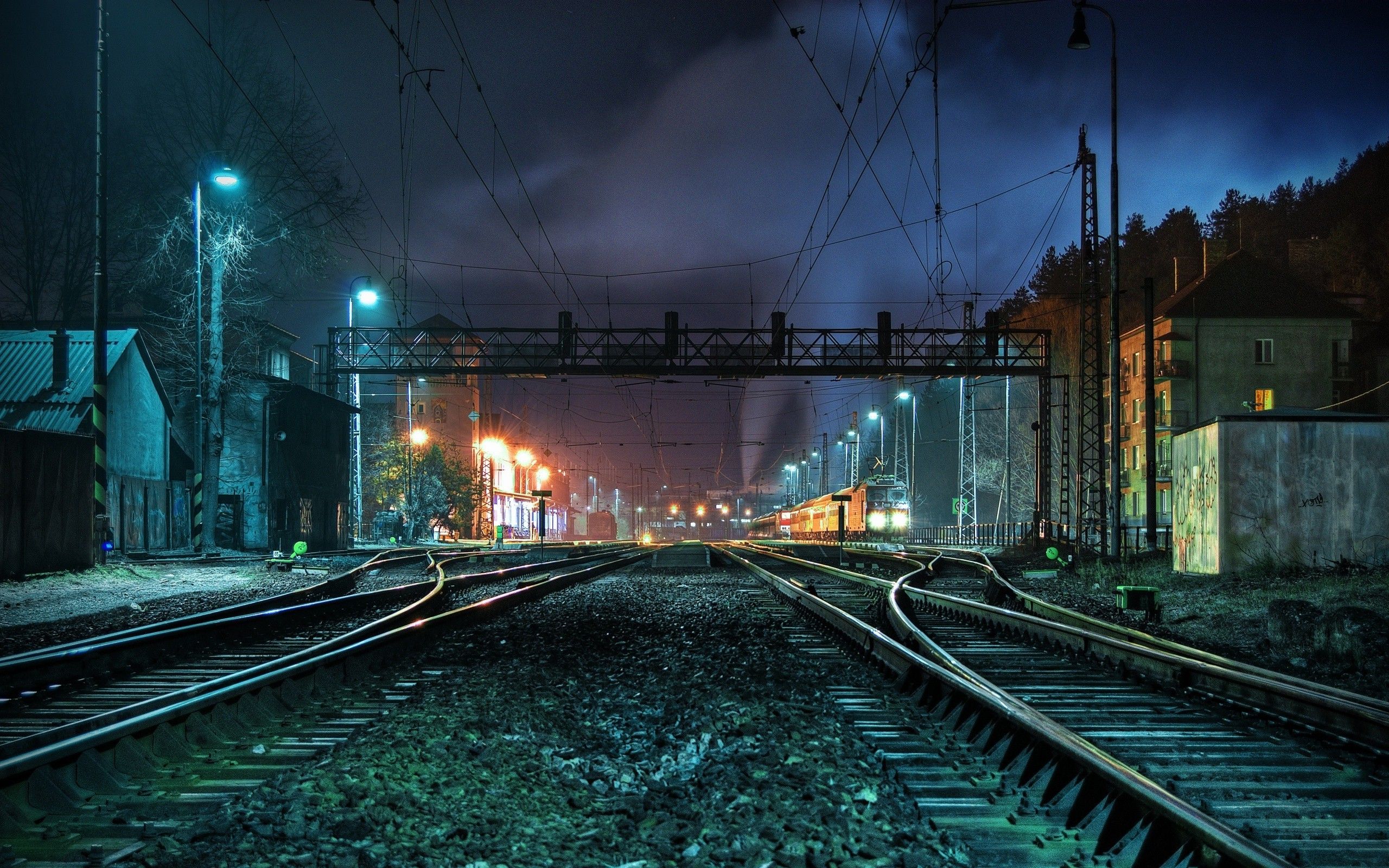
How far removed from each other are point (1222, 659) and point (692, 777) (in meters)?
5.03

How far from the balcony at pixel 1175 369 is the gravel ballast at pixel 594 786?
192ft

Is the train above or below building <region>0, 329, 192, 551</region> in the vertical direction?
below

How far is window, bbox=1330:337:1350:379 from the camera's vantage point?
5966 cm

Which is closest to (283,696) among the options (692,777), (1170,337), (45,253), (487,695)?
(487,695)

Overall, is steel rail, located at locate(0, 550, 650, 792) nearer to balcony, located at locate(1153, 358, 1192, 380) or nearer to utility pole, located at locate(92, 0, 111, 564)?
utility pole, located at locate(92, 0, 111, 564)

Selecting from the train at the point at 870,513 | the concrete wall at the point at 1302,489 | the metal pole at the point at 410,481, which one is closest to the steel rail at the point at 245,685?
the concrete wall at the point at 1302,489

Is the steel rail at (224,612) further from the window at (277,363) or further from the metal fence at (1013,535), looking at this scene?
the window at (277,363)

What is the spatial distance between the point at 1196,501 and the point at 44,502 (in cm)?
2297

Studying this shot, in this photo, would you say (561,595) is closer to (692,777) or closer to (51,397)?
(692,777)

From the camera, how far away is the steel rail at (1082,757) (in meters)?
3.32

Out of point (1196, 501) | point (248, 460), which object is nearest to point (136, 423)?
point (248, 460)

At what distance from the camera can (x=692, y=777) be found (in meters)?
5.17

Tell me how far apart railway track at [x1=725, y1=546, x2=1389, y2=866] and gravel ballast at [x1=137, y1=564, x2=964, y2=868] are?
395 mm

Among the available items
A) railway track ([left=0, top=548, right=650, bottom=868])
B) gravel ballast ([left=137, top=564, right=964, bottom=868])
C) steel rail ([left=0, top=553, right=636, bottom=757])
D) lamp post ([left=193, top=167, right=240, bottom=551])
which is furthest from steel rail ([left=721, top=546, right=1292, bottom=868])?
lamp post ([left=193, top=167, right=240, bottom=551])
